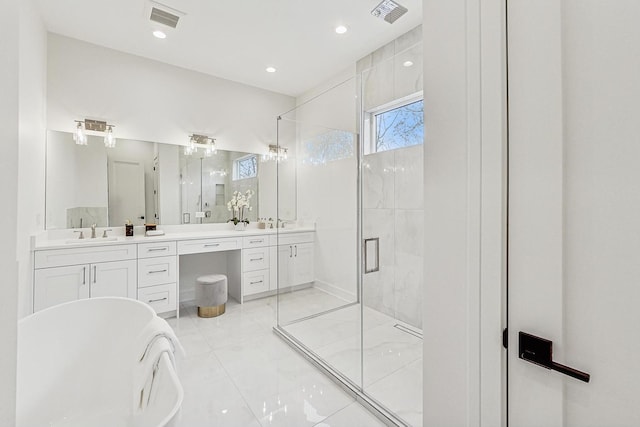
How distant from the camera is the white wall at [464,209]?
707 millimetres

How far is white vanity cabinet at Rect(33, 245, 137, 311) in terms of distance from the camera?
238 centimetres

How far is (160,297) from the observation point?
2914mm

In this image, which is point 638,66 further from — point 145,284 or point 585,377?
point 145,284

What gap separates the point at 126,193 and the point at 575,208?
382cm

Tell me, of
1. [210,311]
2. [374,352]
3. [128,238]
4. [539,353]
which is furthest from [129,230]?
[539,353]

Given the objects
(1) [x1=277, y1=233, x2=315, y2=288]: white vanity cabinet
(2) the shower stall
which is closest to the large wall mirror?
(1) [x1=277, y1=233, x2=315, y2=288]: white vanity cabinet

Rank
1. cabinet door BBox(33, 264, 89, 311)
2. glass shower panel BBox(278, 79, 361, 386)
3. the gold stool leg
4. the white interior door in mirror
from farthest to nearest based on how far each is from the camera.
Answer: glass shower panel BBox(278, 79, 361, 386) → the gold stool leg → the white interior door in mirror → cabinet door BBox(33, 264, 89, 311)

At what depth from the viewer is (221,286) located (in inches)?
121

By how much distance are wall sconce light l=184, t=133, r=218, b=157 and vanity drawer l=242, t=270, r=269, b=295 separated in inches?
67.3

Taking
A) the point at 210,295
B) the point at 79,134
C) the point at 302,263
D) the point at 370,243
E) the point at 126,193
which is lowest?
the point at 210,295

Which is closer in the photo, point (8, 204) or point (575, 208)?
point (8, 204)

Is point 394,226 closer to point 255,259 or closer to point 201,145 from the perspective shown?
point 255,259

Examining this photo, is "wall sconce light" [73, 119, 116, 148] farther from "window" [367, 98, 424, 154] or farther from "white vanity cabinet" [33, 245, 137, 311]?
"window" [367, 98, 424, 154]

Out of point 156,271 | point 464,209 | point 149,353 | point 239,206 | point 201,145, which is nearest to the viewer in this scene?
point 464,209
